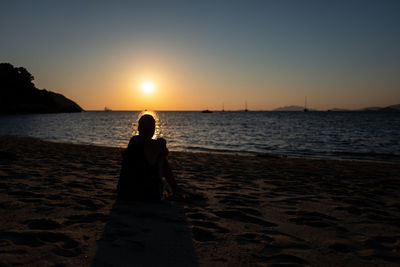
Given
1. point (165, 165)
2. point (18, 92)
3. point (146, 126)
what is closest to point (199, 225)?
point (165, 165)

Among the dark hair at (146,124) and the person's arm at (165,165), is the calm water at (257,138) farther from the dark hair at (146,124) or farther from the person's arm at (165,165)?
the dark hair at (146,124)

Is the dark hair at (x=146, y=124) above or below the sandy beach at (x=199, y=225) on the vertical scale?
above

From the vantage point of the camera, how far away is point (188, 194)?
4.77 metres

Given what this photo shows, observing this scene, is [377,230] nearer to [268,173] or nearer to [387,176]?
[268,173]

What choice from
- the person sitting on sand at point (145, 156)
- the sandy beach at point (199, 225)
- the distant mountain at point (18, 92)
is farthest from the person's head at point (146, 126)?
the distant mountain at point (18, 92)

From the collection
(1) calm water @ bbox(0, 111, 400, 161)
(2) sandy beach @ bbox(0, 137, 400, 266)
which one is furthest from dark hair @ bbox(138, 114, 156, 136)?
(1) calm water @ bbox(0, 111, 400, 161)

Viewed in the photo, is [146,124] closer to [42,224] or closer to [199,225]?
[199,225]

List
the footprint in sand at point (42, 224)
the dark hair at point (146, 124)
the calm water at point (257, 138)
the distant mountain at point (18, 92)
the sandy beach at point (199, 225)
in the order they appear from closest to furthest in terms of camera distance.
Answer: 1. the sandy beach at point (199, 225)
2. the footprint in sand at point (42, 224)
3. the dark hair at point (146, 124)
4. the calm water at point (257, 138)
5. the distant mountain at point (18, 92)

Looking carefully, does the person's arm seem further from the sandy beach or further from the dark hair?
the sandy beach

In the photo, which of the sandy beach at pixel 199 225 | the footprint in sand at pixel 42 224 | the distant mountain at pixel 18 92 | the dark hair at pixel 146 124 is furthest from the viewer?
the distant mountain at pixel 18 92

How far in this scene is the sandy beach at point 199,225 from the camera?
2666 mm

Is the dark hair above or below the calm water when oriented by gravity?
above

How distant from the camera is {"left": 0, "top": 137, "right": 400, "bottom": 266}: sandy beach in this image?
105 inches

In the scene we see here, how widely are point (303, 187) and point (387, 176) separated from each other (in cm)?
361
